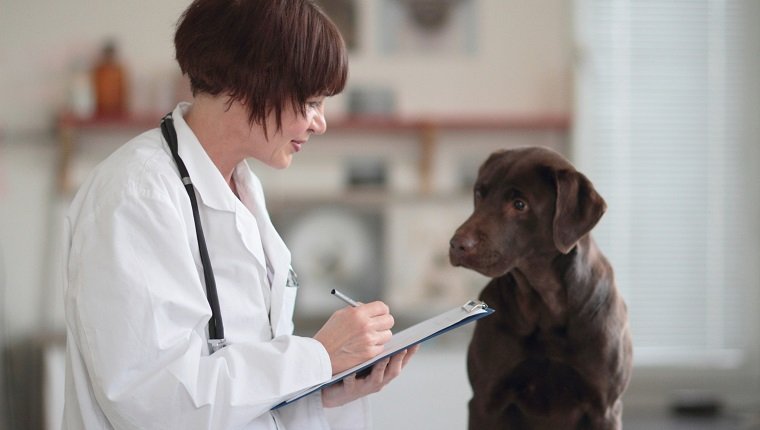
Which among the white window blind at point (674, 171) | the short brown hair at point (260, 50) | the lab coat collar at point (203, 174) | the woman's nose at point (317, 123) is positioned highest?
the short brown hair at point (260, 50)

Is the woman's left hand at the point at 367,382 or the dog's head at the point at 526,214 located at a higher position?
the dog's head at the point at 526,214

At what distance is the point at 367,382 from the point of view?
1404 mm

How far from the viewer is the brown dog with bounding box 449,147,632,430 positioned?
4.70 feet

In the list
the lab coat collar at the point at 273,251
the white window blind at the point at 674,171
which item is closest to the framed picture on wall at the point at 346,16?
the white window blind at the point at 674,171

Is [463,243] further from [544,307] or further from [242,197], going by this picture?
[242,197]

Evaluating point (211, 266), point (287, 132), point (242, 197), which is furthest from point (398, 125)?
point (211, 266)

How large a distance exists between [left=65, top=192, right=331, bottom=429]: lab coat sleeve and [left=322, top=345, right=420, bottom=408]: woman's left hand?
0.16 m

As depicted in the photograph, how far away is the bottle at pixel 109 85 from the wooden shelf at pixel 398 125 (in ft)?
0.22

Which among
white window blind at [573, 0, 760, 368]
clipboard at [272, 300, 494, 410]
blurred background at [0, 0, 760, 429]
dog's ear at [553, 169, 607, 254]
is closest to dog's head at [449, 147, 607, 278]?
dog's ear at [553, 169, 607, 254]

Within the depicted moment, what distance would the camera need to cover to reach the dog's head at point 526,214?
1438 millimetres

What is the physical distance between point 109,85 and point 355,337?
2459mm

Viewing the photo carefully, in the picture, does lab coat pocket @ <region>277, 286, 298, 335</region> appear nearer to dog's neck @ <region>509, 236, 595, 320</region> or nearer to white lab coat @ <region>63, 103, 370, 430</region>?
white lab coat @ <region>63, 103, 370, 430</region>

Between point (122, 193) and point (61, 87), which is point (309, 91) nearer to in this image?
point (122, 193)

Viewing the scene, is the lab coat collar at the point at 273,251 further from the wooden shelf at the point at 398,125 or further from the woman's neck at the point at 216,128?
the wooden shelf at the point at 398,125
